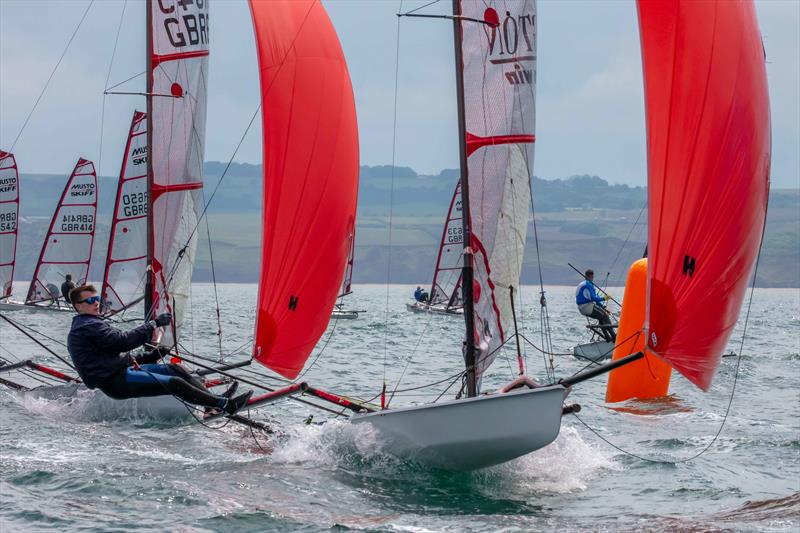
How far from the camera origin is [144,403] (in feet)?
38.8

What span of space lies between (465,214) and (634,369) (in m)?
6.00

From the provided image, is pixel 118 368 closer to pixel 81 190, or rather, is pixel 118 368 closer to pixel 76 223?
pixel 81 190

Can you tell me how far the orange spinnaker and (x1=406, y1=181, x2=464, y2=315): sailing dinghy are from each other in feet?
58.6

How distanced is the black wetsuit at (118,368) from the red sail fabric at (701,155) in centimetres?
419

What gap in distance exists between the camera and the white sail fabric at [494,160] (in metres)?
9.73

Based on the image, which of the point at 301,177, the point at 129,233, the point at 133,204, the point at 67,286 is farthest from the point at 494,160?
the point at 67,286

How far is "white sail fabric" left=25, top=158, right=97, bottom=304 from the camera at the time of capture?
96.9 ft

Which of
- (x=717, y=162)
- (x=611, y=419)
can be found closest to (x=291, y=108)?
(x=717, y=162)

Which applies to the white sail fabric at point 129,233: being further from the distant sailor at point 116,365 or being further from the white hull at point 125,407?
the distant sailor at point 116,365

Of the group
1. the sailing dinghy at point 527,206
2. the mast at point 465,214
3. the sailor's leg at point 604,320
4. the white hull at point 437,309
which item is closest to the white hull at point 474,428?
the sailing dinghy at point 527,206

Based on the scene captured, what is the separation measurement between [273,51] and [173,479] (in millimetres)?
4629

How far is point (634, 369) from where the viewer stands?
14648 mm

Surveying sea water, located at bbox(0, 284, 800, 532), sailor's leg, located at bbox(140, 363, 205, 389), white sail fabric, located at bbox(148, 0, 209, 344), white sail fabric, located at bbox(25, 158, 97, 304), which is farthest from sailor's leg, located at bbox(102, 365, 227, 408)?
white sail fabric, located at bbox(25, 158, 97, 304)

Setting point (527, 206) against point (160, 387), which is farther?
point (527, 206)
